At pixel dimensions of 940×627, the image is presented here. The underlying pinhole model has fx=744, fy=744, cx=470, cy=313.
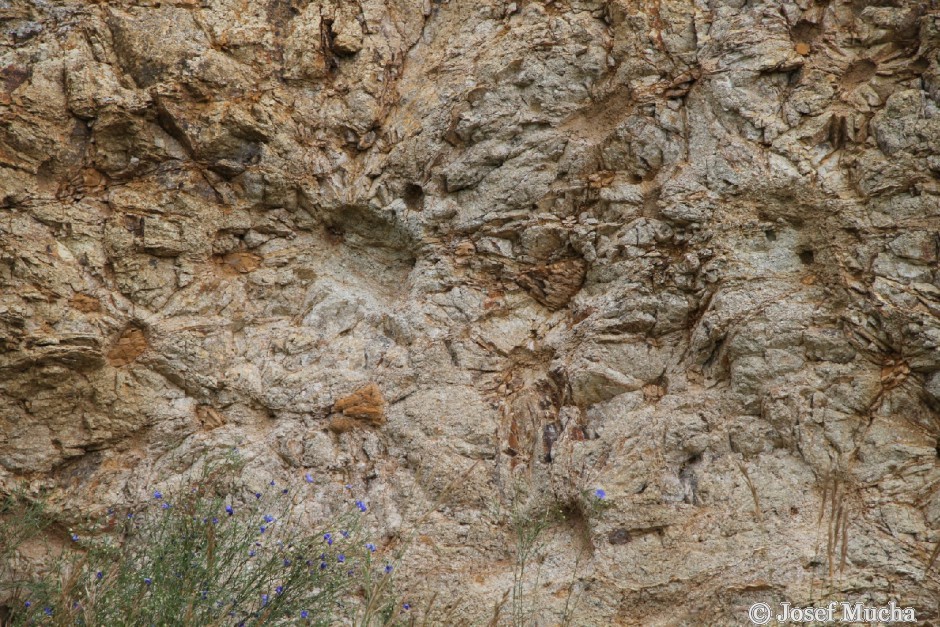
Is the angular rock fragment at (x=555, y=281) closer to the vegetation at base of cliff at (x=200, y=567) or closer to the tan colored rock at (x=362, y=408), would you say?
the tan colored rock at (x=362, y=408)

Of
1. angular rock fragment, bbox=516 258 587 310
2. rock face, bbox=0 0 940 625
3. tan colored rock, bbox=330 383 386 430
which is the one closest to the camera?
rock face, bbox=0 0 940 625

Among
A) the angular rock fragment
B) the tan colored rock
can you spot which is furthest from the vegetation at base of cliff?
the angular rock fragment

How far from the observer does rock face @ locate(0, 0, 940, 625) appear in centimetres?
478

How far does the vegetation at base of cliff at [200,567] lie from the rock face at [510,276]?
261 millimetres

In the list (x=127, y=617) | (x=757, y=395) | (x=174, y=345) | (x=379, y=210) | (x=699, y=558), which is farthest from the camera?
(x=379, y=210)

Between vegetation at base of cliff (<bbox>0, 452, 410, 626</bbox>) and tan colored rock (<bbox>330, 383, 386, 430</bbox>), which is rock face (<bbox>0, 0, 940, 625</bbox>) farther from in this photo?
vegetation at base of cliff (<bbox>0, 452, 410, 626</bbox>)

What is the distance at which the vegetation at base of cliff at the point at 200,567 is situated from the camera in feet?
12.2

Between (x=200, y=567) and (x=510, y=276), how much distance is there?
3125mm

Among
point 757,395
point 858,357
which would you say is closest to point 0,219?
point 757,395

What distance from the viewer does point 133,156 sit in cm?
595

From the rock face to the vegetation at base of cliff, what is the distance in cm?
26

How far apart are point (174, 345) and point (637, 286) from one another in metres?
3.53

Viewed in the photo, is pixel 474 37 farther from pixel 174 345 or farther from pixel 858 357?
pixel 858 357

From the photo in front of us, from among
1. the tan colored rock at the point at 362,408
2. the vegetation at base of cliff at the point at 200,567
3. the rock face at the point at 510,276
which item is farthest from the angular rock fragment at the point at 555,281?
the vegetation at base of cliff at the point at 200,567
